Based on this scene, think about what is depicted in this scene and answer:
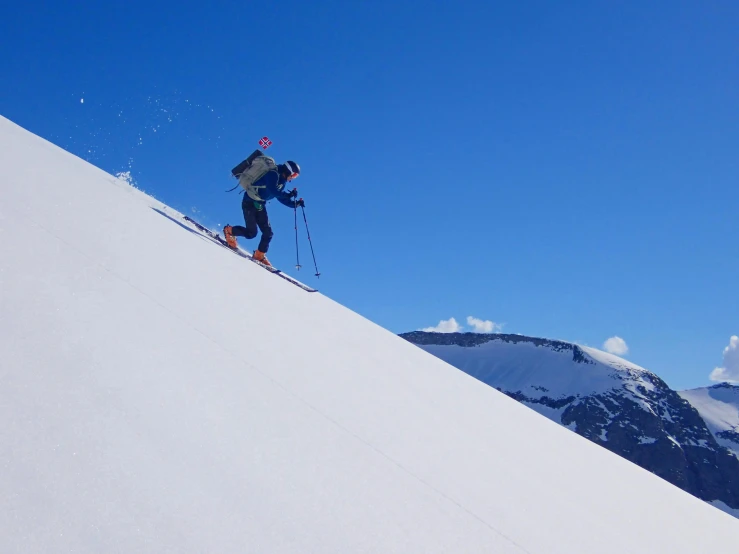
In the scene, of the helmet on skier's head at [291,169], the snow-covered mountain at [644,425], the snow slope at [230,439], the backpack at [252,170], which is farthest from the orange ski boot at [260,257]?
the snow-covered mountain at [644,425]

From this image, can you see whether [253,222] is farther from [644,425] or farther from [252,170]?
[644,425]

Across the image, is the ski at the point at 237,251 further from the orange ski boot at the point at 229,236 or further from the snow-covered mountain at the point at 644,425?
the snow-covered mountain at the point at 644,425

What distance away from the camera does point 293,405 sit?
125 inches

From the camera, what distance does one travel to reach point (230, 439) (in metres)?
2.53

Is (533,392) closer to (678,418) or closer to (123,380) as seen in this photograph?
(678,418)

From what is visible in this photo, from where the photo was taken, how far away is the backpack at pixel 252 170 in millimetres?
9852

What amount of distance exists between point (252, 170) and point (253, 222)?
960 mm

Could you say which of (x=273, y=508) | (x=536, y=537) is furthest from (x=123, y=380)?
(x=536, y=537)

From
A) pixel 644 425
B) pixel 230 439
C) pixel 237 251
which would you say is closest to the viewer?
pixel 230 439

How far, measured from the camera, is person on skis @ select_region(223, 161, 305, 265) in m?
9.90

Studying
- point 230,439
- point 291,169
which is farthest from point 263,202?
point 230,439

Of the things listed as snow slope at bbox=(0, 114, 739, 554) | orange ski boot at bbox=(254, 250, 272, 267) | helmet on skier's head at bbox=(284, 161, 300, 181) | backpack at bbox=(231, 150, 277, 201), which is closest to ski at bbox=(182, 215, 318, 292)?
orange ski boot at bbox=(254, 250, 272, 267)

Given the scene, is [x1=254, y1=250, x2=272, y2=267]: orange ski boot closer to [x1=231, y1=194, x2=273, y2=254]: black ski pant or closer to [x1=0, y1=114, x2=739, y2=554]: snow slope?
[x1=231, y1=194, x2=273, y2=254]: black ski pant

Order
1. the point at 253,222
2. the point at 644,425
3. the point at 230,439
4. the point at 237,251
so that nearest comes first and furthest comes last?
the point at 230,439 < the point at 237,251 < the point at 253,222 < the point at 644,425
